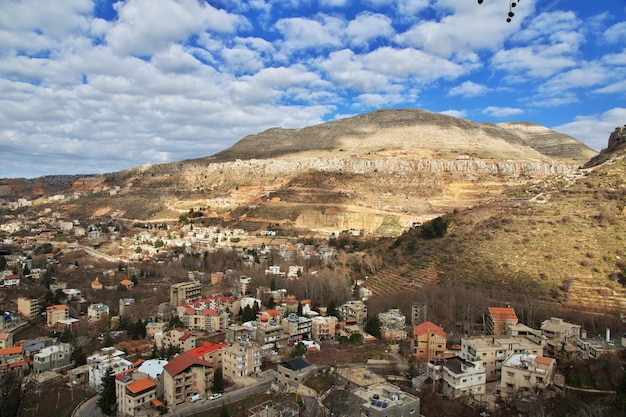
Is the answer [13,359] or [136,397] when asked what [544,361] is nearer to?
[136,397]

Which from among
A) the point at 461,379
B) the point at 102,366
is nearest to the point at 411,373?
the point at 461,379

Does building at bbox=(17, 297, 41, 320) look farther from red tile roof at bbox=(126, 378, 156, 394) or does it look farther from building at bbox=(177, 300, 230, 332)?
red tile roof at bbox=(126, 378, 156, 394)

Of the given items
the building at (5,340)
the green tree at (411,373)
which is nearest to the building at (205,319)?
the building at (5,340)

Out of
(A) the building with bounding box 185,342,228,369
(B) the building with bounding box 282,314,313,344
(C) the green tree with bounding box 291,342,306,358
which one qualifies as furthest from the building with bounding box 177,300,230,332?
(C) the green tree with bounding box 291,342,306,358

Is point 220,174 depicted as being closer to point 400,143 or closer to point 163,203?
point 163,203

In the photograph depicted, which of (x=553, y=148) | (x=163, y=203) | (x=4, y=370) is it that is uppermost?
(x=553, y=148)

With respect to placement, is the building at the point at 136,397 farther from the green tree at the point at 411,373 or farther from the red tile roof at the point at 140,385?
the green tree at the point at 411,373

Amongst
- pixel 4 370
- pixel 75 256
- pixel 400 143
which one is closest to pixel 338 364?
pixel 4 370
